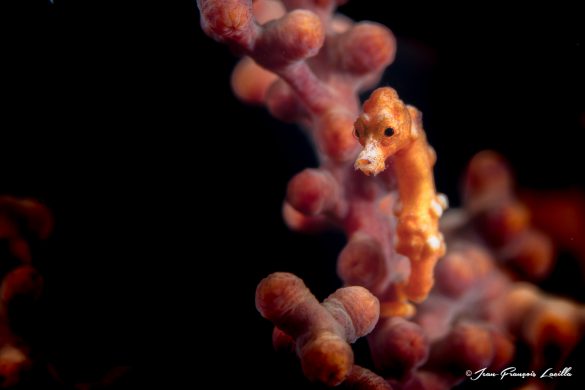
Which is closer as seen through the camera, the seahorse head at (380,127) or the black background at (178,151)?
the seahorse head at (380,127)

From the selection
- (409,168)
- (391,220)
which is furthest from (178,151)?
(409,168)

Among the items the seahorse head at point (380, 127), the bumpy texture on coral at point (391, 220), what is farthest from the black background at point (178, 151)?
the seahorse head at point (380, 127)

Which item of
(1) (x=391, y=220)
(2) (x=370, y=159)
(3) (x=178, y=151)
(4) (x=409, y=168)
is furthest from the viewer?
(3) (x=178, y=151)

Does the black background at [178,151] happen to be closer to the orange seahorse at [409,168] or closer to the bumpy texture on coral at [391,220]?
the bumpy texture on coral at [391,220]

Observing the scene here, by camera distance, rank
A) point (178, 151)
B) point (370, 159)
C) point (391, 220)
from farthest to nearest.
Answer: point (178, 151) < point (391, 220) < point (370, 159)

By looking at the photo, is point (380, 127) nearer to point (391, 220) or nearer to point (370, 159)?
point (370, 159)

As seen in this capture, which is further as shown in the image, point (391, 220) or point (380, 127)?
point (391, 220)
